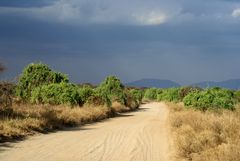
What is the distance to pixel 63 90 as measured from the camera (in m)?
44.8

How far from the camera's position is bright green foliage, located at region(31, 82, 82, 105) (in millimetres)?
44031

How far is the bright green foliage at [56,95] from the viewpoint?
44.0m

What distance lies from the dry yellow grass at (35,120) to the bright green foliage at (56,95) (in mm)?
4185

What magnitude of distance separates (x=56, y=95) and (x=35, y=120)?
58.4 ft

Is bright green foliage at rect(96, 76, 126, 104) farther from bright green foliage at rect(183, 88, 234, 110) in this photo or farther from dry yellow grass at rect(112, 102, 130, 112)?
bright green foliage at rect(183, 88, 234, 110)

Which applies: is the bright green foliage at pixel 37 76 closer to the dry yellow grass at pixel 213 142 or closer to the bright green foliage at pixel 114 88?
the bright green foliage at pixel 114 88

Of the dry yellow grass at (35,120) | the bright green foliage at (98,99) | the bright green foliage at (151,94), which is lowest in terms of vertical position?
the dry yellow grass at (35,120)

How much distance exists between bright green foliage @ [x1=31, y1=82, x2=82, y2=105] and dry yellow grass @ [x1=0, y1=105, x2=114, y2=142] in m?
4.18

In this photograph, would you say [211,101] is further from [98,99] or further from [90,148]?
[90,148]

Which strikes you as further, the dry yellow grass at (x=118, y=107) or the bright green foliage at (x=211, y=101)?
the dry yellow grass at (x=118, y=107)

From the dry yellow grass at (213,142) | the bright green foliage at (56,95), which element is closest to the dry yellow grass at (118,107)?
the bright green foliage at (56,95)

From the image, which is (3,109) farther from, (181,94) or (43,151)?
(181,94)

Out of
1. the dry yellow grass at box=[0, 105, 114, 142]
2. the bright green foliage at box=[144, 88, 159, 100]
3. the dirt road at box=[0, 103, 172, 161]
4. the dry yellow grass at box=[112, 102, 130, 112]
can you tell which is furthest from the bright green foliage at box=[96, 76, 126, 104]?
the bright green foliage at box=[144, 88, 159, 100]

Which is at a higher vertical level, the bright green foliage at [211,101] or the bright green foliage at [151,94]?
the bright green foliage at [151,94]
